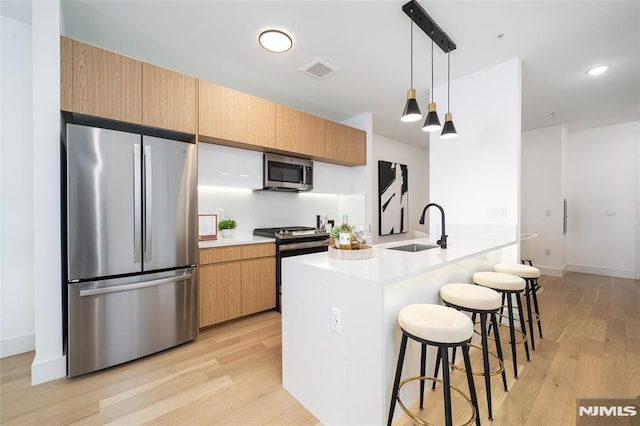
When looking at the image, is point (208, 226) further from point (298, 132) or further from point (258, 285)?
point (298, 132)

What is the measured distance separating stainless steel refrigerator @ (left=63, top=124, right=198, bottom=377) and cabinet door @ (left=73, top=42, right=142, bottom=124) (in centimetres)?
22

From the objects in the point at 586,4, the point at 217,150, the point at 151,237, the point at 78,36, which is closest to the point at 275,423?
the point at 151,237

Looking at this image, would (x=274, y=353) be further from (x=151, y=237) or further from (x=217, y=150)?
(x=217, y=150)

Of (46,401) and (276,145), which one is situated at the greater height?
(276,145)

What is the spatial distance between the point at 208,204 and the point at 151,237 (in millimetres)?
1052

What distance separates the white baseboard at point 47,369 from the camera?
1.81 metres

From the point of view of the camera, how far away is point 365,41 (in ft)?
7.77

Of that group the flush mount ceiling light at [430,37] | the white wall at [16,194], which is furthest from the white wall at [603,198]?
the white wall at [16,194]

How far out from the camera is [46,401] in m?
1.66

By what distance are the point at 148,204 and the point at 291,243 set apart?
153 centimetres

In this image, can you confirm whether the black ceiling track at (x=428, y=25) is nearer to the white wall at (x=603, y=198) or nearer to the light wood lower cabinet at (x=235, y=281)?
the light wood lower cabinet at (x=235, y=281)

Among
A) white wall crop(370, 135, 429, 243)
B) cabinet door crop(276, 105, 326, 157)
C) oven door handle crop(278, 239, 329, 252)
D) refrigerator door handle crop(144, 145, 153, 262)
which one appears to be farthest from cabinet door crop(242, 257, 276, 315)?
white wall crop(370, 135, 429, 243)

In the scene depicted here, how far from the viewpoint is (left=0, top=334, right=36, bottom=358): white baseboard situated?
2141 millimetres

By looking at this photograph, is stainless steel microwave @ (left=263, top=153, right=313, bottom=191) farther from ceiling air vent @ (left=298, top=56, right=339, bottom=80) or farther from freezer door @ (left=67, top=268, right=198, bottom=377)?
freezer door @ (left=67, top=268, right=198, bottom=377)
